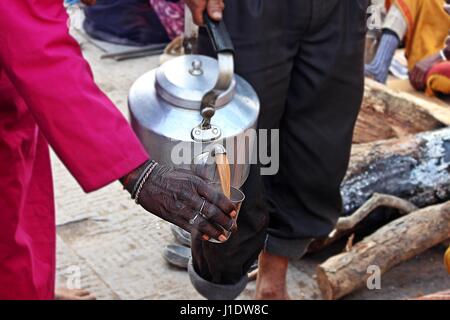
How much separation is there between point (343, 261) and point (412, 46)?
218cm

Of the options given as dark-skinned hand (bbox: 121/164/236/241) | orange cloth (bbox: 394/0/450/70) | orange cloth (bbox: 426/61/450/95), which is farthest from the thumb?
orange cloth (bbox: 394/0/450/70)

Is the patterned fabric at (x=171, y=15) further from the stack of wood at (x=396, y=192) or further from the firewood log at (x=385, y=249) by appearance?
the firewood log at (x=385, y=249)

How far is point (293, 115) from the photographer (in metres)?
2.75

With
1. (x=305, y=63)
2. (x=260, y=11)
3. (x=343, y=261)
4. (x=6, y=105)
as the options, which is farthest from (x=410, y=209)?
(x=6, y=105)

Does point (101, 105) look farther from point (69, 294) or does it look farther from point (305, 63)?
point (69, 294)

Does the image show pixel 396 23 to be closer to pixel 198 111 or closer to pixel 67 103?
pixel 198 111

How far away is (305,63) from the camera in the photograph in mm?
2676

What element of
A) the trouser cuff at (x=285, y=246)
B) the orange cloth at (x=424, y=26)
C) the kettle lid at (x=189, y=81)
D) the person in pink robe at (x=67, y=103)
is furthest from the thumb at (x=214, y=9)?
the orange cloth at (x=424, y=26)

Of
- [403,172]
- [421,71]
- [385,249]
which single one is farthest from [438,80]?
[385,249]

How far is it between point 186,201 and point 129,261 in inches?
60.9

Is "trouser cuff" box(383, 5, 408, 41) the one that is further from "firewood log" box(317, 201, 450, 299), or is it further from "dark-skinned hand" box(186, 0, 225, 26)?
"dark-skinned hand" box(186, 0, 225, 26)

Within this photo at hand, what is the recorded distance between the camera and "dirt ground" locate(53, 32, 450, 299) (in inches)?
122

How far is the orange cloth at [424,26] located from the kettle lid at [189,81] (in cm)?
262

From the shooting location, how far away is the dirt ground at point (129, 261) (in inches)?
122
